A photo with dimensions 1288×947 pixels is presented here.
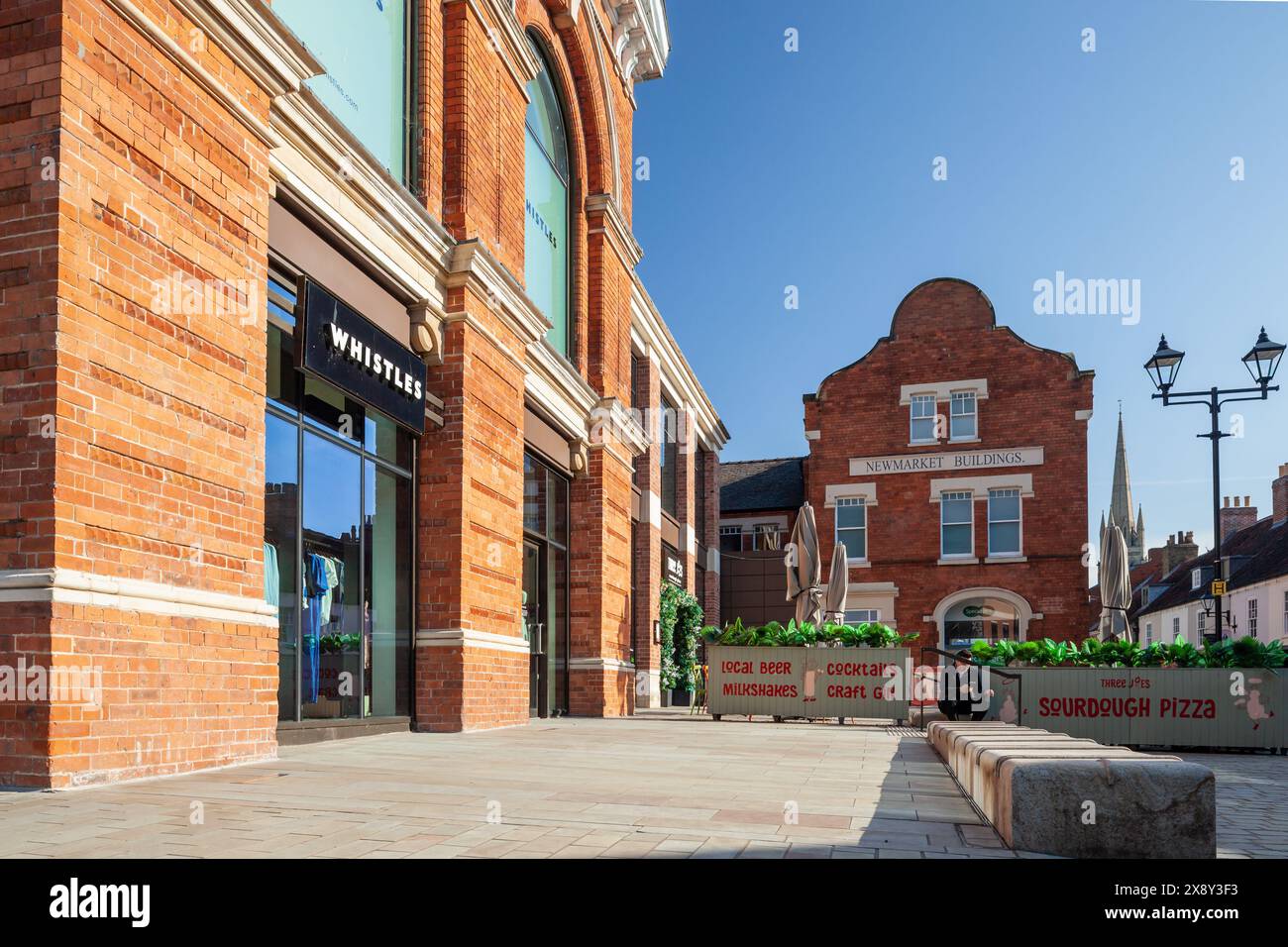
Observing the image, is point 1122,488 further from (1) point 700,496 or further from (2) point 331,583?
(2) point 331,583

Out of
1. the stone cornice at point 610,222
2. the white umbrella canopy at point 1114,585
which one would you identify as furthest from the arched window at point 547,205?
the white umbrella canopy at point 1114,585

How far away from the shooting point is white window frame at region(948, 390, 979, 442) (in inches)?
1249

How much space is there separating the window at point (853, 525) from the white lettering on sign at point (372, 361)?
74.2 ft

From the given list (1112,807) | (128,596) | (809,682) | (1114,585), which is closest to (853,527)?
(1114,585)

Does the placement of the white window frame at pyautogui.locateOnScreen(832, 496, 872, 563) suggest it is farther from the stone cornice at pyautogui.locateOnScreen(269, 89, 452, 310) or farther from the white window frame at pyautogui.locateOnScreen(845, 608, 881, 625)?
the stone cornice at pyautogui.locateOnScreen(269, 89, 452, 310)

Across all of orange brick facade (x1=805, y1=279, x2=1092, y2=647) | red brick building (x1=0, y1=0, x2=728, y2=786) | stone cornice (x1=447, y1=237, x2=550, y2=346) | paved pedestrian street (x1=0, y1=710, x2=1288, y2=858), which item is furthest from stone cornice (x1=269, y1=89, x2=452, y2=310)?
orange brick facade (x1=805, y1=279, x2=1092, y2=647)

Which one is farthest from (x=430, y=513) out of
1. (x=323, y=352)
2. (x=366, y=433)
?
(x=323, y=352)

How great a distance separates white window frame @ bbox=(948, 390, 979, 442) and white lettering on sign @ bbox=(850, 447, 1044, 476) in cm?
53

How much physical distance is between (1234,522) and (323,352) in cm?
5180

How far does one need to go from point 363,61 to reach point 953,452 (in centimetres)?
2436

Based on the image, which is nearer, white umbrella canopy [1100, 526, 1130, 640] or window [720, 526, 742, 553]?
white umbrella canopy [1100, 526, 1130, 640]

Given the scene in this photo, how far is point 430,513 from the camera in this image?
1184 centimetres

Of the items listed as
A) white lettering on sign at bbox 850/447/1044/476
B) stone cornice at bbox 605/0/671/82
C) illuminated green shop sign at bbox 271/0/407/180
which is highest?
stone cornice at bbox 605/0/671/82
